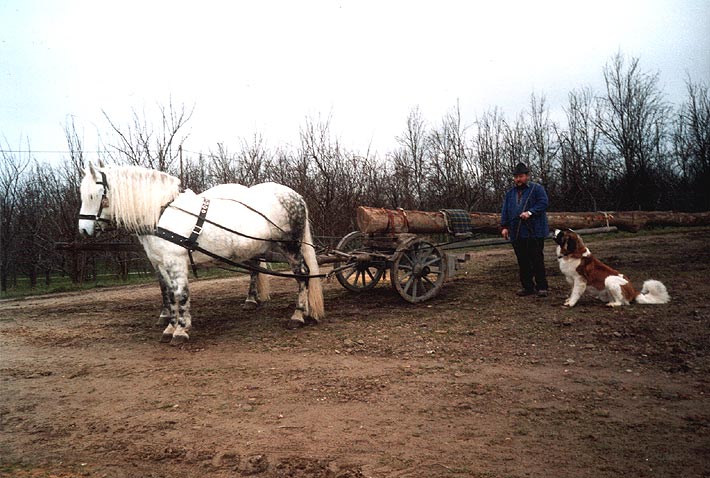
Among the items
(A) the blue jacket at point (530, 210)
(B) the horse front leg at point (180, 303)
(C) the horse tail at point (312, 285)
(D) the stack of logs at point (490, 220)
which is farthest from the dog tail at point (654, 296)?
(B) the horse front leg at point (180, 303)

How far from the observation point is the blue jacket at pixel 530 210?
21.6ft

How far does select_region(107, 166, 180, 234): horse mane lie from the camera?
5.23 metres

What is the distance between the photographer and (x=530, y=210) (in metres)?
6.56

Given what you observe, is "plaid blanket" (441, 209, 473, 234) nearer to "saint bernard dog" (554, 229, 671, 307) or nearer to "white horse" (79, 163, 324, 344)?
"saint bernard dog" (554, 229, 671, 307)

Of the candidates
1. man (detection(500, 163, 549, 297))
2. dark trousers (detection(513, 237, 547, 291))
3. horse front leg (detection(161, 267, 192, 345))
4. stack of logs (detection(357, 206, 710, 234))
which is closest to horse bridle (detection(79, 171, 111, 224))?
horse front leg (detection(161, 267, 192, 345))

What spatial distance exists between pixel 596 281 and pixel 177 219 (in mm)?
5302

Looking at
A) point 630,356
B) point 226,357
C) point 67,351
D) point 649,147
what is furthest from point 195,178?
point 649,147

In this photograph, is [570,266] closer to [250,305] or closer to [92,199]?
[250,305]

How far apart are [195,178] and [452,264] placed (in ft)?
42.0

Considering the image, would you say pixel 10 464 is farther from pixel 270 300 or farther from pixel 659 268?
pixel 659 268

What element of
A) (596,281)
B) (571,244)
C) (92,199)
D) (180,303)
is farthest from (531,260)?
(92,199)

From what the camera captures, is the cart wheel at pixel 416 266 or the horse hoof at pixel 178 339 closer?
the horse hoof at pixel 178 339

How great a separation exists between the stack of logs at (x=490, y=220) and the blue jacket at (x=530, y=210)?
1014 mm

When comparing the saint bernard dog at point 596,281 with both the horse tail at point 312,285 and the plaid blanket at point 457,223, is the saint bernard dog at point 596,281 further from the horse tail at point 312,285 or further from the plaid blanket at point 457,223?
the horse tail at point 312,285
